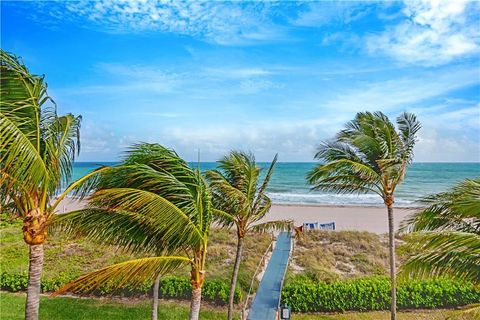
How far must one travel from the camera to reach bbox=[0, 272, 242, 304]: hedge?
11250mm

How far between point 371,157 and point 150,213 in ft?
20.2

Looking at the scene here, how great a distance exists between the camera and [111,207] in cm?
480

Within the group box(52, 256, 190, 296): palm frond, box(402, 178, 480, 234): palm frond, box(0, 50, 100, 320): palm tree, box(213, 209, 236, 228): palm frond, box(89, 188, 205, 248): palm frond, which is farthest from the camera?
box(213, 209, 236, 228): palm frond

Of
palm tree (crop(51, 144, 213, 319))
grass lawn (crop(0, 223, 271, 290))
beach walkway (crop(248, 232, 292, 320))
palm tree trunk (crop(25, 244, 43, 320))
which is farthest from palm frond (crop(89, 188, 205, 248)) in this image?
grass lawn (crop(0, 223, 271, 290))

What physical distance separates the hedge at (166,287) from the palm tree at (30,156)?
22.6 ft

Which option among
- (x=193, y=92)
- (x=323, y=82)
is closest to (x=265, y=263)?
(x=193, y=92)

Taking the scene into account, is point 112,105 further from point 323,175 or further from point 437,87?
point 437,87

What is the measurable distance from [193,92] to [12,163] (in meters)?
11.6

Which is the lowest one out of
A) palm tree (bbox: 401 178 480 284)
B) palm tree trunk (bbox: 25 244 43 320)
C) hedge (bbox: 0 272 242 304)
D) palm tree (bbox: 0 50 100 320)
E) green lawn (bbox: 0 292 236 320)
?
green lawn (bbox: 0 292 236 320)

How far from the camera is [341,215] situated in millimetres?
28125

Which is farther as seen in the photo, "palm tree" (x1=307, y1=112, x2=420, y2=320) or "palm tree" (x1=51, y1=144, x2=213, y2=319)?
"palm tree" (x1=307, y1=112, x2=420, y2=320)

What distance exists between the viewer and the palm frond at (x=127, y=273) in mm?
3875

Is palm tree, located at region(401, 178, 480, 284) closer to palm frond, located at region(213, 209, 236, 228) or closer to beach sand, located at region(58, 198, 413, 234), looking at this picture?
palm frond, located at region(213, 209, 236, 228)

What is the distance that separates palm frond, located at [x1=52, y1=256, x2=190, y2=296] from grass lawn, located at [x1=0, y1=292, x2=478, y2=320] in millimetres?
6207
